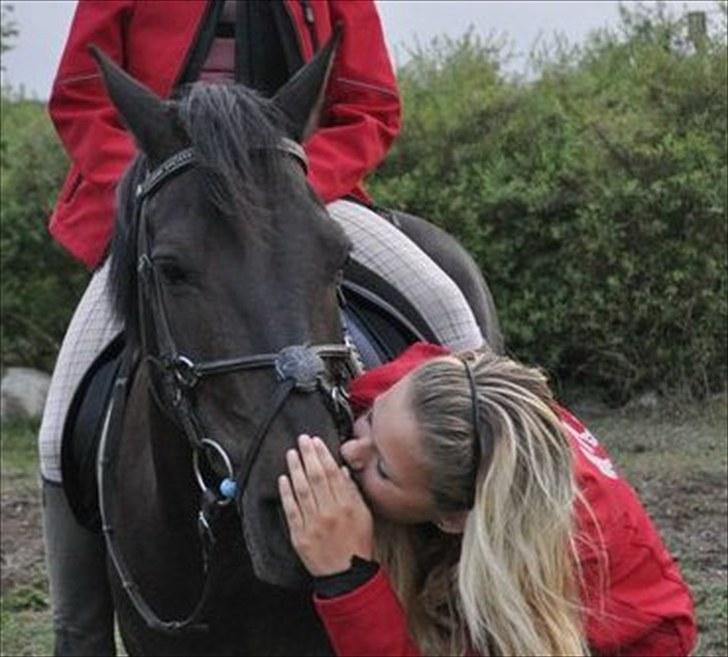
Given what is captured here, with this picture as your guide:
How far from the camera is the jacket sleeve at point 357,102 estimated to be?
4281 mm

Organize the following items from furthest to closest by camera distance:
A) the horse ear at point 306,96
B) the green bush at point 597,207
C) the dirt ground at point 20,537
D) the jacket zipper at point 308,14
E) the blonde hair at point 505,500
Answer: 1. the green bush at point 597,207
2. the dirt ground at point 20,537
3. the jacket zipper at point 308,14
4. the horse ear at point 306,96
5. the blonde hair at point 505,500

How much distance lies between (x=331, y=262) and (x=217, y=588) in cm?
83

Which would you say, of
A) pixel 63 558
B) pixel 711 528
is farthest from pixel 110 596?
pixel 711 528

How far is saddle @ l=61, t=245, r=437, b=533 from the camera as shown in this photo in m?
4.04

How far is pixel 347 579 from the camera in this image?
2.89 metres

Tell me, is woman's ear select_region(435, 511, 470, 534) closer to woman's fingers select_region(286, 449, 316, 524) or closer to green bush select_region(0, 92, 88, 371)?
woman's fingers select_region(286, 449, 316, 524)

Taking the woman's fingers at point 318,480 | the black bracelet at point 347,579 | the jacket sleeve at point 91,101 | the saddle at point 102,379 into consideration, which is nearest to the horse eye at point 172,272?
the woman's fingers at point 318,480

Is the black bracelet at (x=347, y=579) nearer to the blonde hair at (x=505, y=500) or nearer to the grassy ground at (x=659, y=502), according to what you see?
the blonde hair at (x=505, y=500)

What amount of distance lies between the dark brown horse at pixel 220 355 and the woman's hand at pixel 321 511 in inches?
2.7

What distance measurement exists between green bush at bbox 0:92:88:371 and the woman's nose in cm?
983

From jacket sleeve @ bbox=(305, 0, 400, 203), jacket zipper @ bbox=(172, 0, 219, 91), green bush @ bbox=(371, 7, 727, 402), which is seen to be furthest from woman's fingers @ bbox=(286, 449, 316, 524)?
green bush @ bbox=(371, 7, 727, 402)

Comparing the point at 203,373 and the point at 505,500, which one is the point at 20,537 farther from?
the point at 505,500

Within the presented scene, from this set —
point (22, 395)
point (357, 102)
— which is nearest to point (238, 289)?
point (357, 102)

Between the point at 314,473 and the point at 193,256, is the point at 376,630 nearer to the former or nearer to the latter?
the point at 314,473
